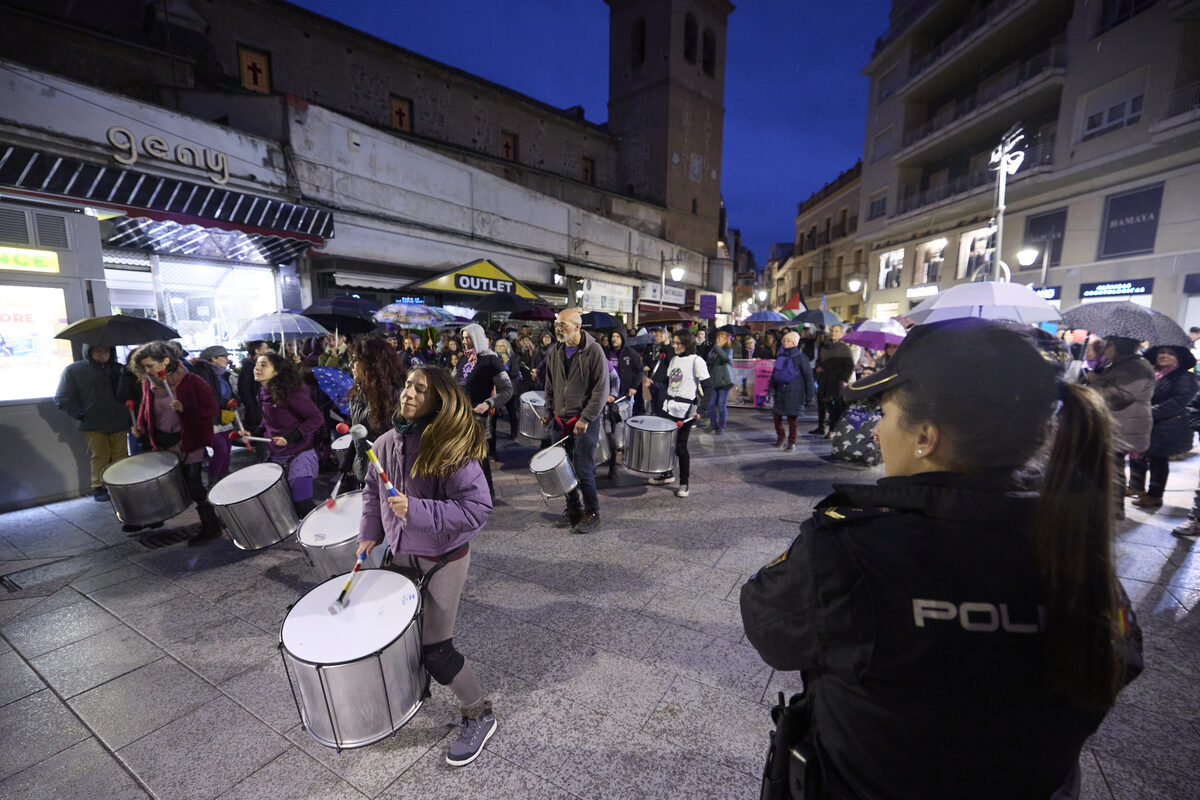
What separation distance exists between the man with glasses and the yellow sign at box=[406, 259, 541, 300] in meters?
8.17

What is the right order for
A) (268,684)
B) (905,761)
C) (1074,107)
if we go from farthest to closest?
(1074,107)
(268,684)
(905,761)

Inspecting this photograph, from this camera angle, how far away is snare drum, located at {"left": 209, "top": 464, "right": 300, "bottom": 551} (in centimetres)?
390

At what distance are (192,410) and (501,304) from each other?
6975 mm

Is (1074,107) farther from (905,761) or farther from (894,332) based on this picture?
(905,761)

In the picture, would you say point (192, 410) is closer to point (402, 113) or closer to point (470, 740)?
point (470, 740)

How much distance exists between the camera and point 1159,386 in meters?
5.55

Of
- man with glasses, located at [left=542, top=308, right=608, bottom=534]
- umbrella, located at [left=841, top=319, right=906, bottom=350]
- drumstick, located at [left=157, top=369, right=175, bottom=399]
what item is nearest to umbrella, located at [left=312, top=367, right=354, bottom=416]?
drumstick, located at [left=157, top=369, right=175, bottom=399]

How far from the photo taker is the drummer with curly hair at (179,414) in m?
4.73

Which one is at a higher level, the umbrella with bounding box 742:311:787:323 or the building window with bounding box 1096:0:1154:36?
the building window with bounding box 1096:0:1154:36

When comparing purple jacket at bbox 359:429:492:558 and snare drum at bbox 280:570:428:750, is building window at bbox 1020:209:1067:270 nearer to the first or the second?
purple jacket at bbox 359:429:492:558

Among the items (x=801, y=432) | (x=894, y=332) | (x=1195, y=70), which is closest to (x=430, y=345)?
(x=801, y=432)

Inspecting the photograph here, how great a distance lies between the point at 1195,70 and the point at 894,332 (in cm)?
1614

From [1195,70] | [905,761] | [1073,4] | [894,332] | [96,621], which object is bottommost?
[96,621]

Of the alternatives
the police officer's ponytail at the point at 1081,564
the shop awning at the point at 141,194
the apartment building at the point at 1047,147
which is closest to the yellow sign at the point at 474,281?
the shop awning at the point at 141,194
